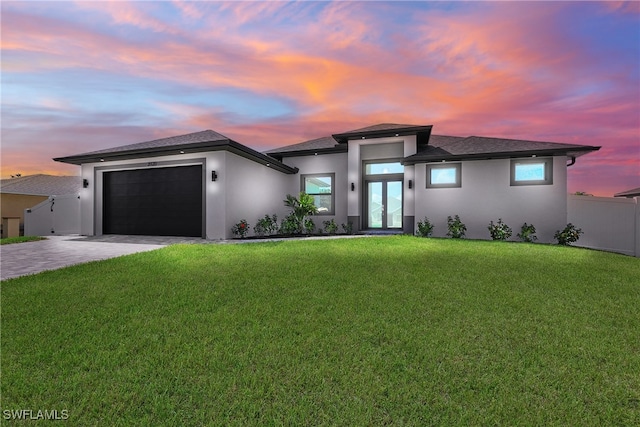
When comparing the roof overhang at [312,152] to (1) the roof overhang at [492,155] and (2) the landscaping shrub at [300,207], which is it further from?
(1) the roof overhang at [492,155]

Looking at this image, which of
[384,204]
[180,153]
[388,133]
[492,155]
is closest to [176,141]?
[180,153]

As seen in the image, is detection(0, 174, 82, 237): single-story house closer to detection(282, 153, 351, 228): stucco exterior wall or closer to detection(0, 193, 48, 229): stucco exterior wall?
detection(0, 193, 48, 229): stucco exterior wall

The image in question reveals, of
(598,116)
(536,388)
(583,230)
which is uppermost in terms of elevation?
(598,116)

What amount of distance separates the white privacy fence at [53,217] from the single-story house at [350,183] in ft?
10.2

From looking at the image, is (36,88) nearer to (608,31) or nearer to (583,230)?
(608,31)

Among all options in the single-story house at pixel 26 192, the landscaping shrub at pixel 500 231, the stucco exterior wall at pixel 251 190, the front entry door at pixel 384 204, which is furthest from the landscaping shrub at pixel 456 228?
the single-story house at pixel 26 192

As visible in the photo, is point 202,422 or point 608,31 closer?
point 202,422

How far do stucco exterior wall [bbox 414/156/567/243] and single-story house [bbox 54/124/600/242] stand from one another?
4 centimetres

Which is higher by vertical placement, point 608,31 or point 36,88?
point 608,31

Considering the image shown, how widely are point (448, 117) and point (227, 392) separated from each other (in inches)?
620

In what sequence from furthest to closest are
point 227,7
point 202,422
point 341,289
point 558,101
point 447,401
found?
1. point 558,101
2. point 227,7
3. point 341,289
4. point 447,401
5. point 202,422

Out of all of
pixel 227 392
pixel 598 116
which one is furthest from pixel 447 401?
pixel 598 116

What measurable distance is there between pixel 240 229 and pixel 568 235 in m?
12.3

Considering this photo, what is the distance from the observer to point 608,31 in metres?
9.48
